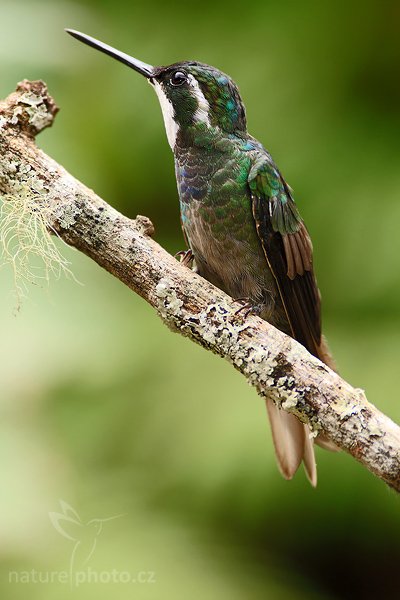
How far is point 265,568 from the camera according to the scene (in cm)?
288

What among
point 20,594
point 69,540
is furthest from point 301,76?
point 20,594

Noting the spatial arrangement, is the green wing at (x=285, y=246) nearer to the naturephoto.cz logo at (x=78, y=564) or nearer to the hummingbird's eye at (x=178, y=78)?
the hummingbird's eye at (x=178, y=78)

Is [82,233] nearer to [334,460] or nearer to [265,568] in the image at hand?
[334,460]

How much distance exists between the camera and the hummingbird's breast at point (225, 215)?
1.99m

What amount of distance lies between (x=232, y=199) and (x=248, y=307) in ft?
1.11

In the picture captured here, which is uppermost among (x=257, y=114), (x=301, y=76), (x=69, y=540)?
(x=301, y=76)

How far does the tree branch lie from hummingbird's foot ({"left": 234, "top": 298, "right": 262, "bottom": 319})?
2 centimetres

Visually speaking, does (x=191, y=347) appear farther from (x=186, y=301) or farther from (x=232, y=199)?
(x=186, y=301)

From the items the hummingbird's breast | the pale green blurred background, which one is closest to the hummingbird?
→ the hummingbird's breast

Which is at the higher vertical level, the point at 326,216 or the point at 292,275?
the point at 326,216

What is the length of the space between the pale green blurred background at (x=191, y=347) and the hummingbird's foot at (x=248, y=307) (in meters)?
1.12

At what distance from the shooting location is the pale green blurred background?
284 centimetres

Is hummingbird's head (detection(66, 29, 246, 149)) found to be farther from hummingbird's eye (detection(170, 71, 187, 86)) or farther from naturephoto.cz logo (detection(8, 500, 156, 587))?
naturephoto.cz logo (detection(8, 500, 156, 587))

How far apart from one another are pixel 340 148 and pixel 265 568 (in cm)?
179
